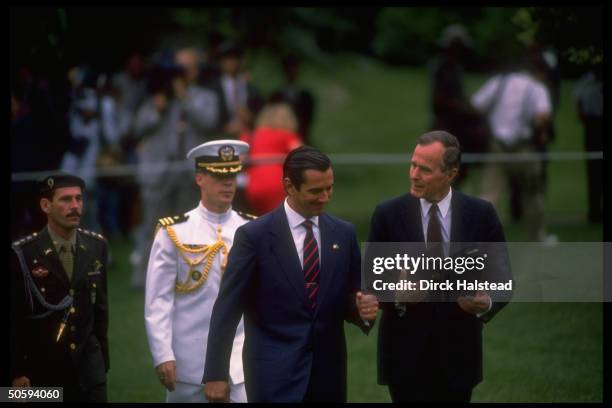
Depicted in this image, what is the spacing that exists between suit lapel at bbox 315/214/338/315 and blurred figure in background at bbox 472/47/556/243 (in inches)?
273

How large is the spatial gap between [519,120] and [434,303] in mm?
7497

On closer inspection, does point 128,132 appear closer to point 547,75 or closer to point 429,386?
point 547,75

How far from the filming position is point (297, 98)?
1617 centimetres

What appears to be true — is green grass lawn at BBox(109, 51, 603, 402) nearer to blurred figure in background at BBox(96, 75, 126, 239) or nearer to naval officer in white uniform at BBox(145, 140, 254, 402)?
blurred figure in background at BBox(96, 75, 126, 239)

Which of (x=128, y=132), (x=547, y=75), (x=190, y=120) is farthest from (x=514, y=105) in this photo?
(x=128, y=132)

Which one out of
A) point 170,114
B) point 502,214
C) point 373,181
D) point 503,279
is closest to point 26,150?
point 170,114

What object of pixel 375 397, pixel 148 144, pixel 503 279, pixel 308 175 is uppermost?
pixel 148 144

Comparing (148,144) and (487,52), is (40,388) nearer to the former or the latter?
(148,144)

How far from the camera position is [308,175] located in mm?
6469

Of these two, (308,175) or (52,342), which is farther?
(52,342)

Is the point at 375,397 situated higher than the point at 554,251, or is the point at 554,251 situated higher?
the point at 554,251

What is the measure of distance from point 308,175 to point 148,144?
8.20 meters

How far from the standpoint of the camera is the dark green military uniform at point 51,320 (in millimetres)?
7188

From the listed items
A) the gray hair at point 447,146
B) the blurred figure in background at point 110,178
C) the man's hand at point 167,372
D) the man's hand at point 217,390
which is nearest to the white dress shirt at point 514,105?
the blurred figure in background at point 110,178
